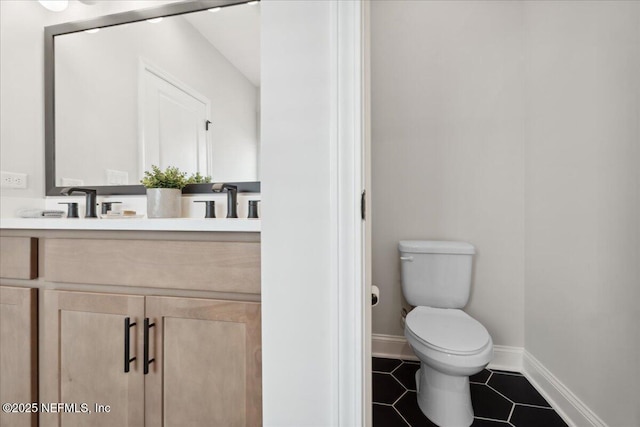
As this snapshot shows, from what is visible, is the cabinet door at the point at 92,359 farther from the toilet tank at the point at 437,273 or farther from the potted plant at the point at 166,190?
the toilet tank at the point at 437,273

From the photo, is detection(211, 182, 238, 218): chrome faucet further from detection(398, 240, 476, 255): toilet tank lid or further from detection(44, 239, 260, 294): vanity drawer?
detection(398, 240, 476, 255): toilet tank lid

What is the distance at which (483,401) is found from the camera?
60.0 inches

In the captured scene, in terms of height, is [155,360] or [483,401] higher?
[155,360]

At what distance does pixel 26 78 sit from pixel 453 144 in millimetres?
2175

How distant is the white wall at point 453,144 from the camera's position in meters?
1.80

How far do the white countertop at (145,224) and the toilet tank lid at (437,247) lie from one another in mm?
1196

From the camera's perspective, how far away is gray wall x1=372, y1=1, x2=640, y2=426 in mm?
1143

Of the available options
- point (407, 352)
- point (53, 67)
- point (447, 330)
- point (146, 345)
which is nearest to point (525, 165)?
point (447, 330)

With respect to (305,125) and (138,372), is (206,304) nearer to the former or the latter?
(138,372)

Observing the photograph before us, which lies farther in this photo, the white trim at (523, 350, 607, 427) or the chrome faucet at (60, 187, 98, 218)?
the chrome faucet at (60, 187, 98, 218)

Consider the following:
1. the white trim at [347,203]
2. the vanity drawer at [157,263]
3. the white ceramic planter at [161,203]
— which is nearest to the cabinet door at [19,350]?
the vanity drawer at [157,263]

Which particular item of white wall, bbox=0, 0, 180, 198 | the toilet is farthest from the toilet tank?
white wall, bbox=0, 0, 180, 198

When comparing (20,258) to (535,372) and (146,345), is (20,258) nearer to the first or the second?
(146,345)

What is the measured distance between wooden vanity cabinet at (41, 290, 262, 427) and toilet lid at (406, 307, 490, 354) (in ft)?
2.77
